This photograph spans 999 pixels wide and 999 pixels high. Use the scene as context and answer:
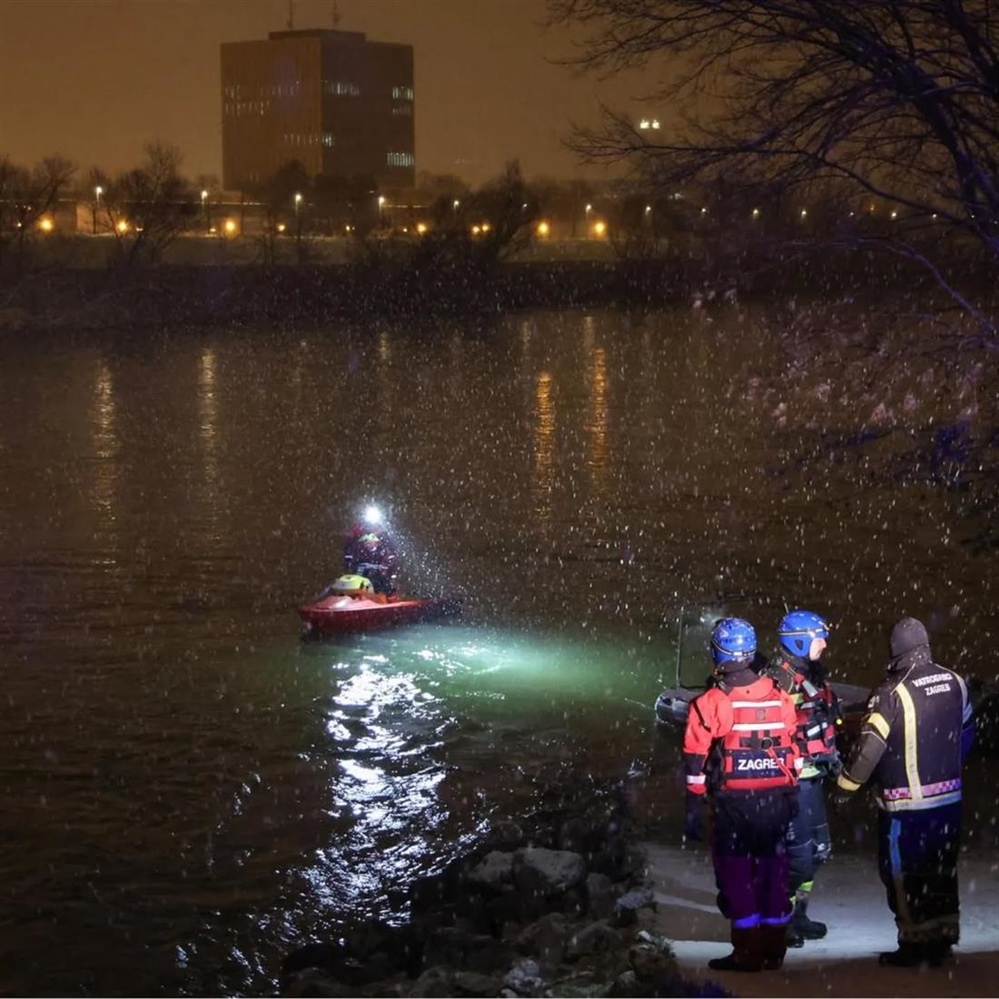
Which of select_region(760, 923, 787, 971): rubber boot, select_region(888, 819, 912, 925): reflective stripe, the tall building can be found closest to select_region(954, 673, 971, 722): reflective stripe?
select_region(888, 819, 912, 925): reflective stripe

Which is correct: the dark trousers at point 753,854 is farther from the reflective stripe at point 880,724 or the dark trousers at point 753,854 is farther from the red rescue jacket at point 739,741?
the reflective stripe at point 880,724

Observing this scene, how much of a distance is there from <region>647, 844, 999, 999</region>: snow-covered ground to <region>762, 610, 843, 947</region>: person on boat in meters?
0.31

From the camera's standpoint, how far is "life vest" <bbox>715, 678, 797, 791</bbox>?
23.2 ft

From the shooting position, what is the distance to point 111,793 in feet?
45.4

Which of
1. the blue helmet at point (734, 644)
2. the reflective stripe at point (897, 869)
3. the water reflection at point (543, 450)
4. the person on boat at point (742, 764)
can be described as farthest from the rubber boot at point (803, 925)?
the water reflection at point (543, 450)

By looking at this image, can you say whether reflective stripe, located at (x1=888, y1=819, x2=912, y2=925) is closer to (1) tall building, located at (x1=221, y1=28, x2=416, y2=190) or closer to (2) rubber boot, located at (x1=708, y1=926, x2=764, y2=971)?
(2) rubber boot, located at (x1=708, y1=926, x2=764, y2=971)

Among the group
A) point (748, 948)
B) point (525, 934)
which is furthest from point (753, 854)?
point (525, 934)

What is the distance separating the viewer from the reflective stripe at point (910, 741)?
7.22 m

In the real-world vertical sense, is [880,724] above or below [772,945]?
above

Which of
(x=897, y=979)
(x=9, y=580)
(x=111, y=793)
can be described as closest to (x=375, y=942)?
(x=897, y=979)

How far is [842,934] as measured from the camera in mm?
8242

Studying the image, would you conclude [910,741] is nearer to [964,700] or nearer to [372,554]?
[964,700]

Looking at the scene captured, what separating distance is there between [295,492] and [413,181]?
165 metres

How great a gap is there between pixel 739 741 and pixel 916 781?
0.95 m
